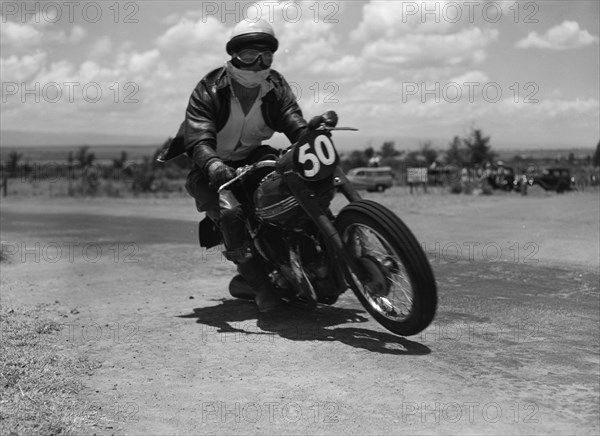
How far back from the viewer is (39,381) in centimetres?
439

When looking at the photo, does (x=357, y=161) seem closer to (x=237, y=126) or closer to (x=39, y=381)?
(x=237, y=126)

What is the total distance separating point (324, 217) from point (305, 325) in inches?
41.5

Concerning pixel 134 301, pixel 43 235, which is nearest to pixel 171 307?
pixel 134 301

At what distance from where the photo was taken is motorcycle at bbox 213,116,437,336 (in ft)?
16.6

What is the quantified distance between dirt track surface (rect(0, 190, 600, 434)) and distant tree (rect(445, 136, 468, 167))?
52.5m

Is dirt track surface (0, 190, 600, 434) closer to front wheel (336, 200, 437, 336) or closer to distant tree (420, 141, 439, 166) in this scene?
front wheel (336, 200, 437, 336)

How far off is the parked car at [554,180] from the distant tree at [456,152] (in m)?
21.7

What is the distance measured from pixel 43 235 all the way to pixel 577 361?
35.6ft

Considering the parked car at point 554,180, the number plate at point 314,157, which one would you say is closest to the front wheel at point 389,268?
the number plate at point 314,157

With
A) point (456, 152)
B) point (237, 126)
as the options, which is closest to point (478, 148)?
point (456, 152)

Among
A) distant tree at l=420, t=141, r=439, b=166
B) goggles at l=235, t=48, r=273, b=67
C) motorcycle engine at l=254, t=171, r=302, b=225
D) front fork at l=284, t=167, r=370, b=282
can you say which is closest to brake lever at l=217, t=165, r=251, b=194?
motorcycle engine at l=254, t=171, r=302, b=225

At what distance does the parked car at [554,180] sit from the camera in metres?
37.9

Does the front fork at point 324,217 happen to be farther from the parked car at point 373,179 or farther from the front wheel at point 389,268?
the parked car at point 373,179

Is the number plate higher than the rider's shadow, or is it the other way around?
the number plate
